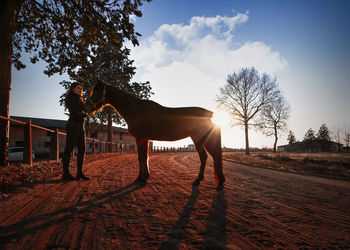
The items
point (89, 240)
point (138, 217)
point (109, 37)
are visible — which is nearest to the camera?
point (89, 240)

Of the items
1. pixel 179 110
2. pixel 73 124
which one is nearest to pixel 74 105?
pixel 73 124

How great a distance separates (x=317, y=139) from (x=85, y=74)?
93.1 meters

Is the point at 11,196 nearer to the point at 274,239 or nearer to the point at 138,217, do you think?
the point at 138,217

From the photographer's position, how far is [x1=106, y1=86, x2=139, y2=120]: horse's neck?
3844 millimetres

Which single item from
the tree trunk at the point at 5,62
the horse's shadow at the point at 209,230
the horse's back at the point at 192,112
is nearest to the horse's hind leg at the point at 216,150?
the horse's back at the point at 192,112

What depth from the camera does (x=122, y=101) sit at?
12.7 feet

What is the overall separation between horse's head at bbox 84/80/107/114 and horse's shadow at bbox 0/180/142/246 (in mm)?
2053

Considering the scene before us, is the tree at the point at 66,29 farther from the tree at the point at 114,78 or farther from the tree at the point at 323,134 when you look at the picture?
the tree at the point at 323,134

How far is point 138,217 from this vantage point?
71.0 inches

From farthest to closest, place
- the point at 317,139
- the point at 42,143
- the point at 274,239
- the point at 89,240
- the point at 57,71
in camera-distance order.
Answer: the point at 317,139 → the point at 42,143 → the point at 57,71 → the point at 274,239 → the point at 89,240

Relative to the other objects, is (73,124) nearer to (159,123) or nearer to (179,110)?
(159,123)

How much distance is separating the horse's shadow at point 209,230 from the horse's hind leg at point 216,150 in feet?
3.58

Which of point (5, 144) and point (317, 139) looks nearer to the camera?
point (5, 144)

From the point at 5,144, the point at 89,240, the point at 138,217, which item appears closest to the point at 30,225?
the point at 89,240
